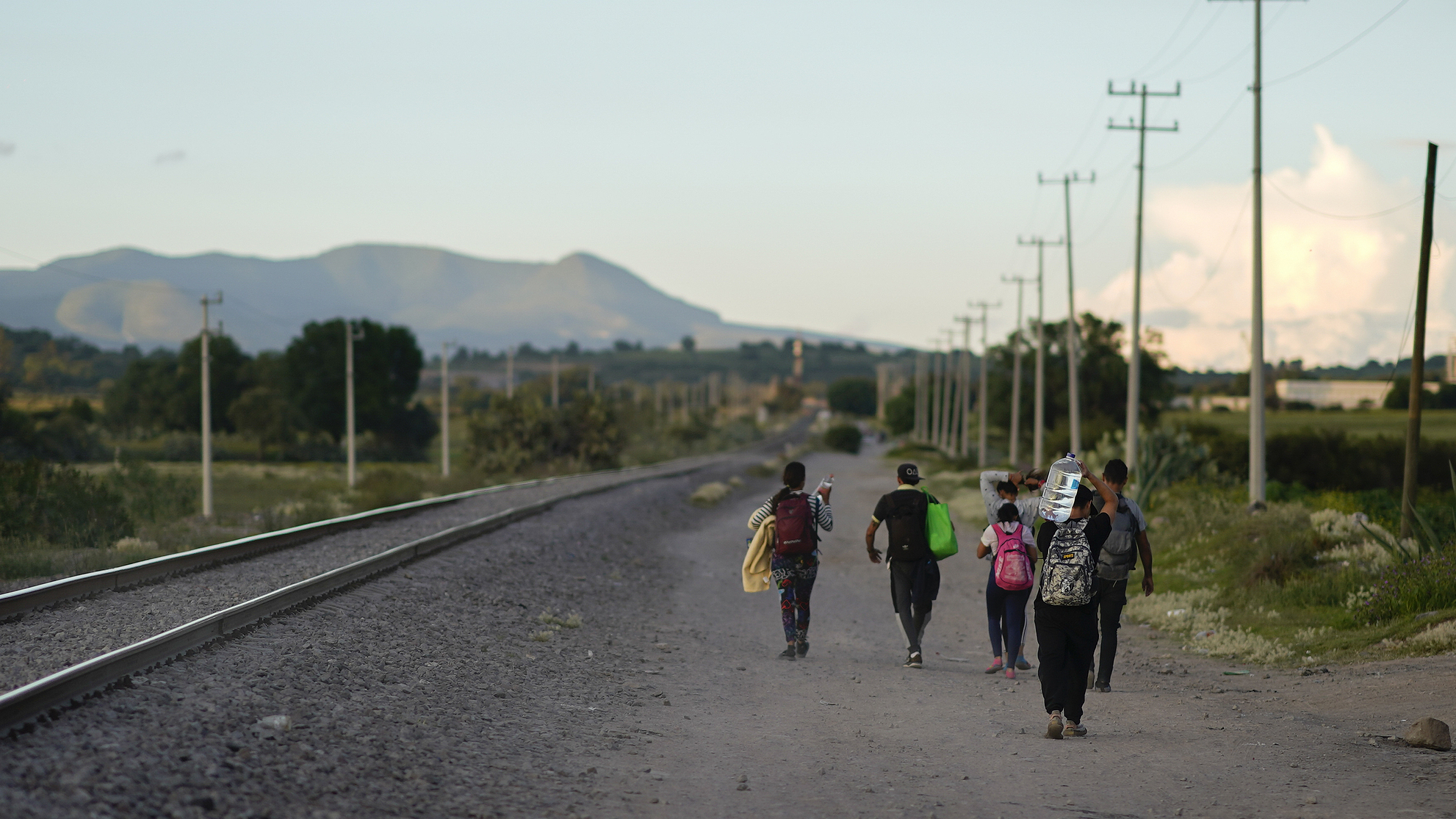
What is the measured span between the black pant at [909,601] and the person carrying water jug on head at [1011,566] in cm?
70

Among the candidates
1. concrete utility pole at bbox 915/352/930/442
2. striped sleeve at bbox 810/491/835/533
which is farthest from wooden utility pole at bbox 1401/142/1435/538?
concrete utility pole at bbox 915/352/930/442

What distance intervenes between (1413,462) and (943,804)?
13260mm

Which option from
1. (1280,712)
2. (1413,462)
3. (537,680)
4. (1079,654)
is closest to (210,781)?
(537,680)

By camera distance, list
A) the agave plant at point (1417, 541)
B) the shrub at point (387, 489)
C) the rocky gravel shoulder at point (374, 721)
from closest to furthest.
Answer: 1. the rocky gravel shoulder at point (374, 721)
2. the agave plant at point (1417, 541)
3. the shrub at point (387, 489)

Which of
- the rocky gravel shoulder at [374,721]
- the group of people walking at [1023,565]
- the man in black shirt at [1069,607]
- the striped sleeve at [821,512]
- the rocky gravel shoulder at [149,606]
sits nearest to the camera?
the rocky gravel shoulder at [374,721]

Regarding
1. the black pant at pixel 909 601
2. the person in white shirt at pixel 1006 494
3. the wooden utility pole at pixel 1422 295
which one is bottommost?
the black pant at pixel 909 601

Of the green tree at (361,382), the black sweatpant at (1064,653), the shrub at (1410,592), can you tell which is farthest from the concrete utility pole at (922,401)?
the black sweatpant at (1064,653)

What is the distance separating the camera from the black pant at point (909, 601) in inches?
464

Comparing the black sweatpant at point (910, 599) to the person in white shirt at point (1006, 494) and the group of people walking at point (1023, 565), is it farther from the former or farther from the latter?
the person in white shirt at point (1006, 494)

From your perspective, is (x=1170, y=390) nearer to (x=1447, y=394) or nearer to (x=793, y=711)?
(x=1447, y=394)

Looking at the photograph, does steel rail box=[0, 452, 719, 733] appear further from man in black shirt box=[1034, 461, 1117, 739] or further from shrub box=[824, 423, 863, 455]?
shrub box=[824, 423, 863, 455]

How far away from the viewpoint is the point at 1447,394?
6431 centimetres

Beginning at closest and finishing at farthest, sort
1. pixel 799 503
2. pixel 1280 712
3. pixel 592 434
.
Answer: pixel 1280 712, pixel 799 503, pixel 592 434

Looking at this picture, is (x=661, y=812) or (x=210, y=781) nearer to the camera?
(x=210, y=781)
